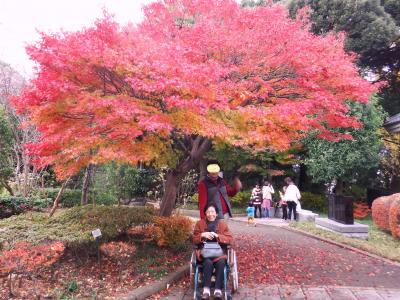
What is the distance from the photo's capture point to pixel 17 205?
13070mm

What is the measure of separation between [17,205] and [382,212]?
40.1ft

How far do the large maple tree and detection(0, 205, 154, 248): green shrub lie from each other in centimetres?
96

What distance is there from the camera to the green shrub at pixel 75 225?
224 inches

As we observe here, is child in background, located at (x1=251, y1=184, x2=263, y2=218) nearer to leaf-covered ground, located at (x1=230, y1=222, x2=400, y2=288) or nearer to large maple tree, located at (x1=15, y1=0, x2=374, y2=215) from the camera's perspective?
leaf-covered ground, located at (x1=230, y1=222, x2=400, y2=288)

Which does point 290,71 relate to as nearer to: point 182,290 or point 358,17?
point 182,290

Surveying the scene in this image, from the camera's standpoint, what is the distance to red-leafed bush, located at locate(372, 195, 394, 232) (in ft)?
37.0

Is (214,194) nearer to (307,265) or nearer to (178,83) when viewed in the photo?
(178,83)

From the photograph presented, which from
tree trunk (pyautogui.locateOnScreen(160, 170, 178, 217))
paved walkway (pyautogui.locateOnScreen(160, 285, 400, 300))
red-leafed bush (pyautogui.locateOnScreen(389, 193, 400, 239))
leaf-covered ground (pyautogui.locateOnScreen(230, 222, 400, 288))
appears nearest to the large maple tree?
tree trunk (pyautogui.locateOnScreen(160, 170, 178, 217))

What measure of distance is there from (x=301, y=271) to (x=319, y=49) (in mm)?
3872

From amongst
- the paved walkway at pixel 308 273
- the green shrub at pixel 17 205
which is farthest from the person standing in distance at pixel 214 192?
the green shrub at pixel 17 205

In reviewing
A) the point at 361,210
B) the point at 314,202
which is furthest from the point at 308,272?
the point at 314,202

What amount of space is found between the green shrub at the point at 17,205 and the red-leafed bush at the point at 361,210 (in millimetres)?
13158

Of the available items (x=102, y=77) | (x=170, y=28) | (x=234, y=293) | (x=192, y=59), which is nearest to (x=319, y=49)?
(x=192, y=59)

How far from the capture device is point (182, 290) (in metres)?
5.46
